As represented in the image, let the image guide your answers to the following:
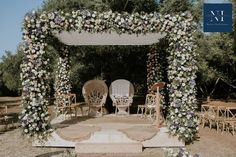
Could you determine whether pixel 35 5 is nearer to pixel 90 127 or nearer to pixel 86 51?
pixel 86 51

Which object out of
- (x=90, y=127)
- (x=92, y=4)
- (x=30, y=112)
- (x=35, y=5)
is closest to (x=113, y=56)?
(x=92, y=4)

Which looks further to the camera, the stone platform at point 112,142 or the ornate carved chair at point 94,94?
the ornate carved chair at point 94,94

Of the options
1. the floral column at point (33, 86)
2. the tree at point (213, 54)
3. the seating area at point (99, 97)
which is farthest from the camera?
the tree at point (213, 54)

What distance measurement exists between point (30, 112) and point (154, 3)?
8.70 metres

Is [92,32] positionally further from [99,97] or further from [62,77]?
[62,77]

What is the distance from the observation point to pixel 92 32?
9617mm

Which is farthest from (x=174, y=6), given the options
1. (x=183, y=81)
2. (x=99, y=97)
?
(x=183, y=81)

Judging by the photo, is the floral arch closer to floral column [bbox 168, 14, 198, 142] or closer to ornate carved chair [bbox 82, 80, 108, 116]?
floral column [bbox 168, 14, 198, 142]

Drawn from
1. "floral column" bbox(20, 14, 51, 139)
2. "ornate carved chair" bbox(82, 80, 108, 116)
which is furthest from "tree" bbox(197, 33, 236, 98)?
"floral column" bbox(20, 14, 51, 139)

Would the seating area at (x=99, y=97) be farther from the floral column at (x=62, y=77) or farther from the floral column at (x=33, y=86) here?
the floral column at (x=33, y=86)

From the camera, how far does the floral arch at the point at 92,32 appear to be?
9430mm


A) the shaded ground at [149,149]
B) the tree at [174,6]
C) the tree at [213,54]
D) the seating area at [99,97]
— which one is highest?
the tree at [174,6]

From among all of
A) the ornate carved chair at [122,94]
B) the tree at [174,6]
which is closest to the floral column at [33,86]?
the ornate carved chair at [122,94]

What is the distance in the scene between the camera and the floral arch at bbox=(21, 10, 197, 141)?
9.43 meters
